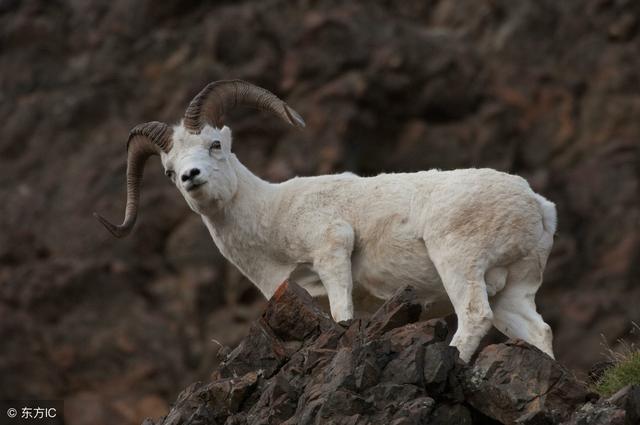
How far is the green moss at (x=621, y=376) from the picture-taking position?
38.3 ft

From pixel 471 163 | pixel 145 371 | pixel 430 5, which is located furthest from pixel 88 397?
pixel 430 5

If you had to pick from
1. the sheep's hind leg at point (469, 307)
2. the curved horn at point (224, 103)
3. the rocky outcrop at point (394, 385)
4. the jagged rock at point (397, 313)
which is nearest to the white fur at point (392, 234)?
the sheep's hind leg at point (469, 307)

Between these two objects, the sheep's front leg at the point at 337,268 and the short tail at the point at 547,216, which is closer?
the short tail at the point at 547,216

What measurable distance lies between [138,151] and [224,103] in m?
1.10

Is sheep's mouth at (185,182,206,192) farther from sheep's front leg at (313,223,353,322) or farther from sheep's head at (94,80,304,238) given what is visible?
sheep's front leg at (313,223,353,322)

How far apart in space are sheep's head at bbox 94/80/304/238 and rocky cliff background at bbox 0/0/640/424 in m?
13.8

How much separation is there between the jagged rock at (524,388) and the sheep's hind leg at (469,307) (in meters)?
1.06

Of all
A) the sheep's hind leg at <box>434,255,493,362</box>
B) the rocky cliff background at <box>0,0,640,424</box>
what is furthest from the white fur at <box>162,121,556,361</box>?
the rocky cliff background at <box>0,0,640,424</box>

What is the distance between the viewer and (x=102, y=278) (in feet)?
93.4

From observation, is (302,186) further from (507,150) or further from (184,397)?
(507,150)

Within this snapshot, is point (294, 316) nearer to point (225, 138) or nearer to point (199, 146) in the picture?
point (199, 146)

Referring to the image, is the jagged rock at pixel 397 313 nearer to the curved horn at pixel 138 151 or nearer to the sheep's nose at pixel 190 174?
the sheep's nose at pixel 190 174

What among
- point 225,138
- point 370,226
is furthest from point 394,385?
point 225,138

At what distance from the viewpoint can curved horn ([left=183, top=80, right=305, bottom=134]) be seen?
44.4ft
